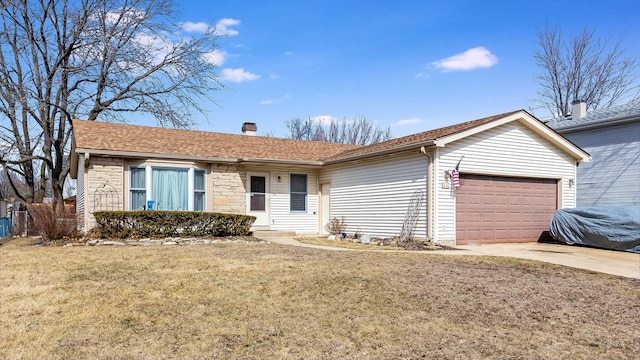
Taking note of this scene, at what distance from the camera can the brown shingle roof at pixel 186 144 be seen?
46.6 ft

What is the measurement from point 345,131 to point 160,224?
30.7m

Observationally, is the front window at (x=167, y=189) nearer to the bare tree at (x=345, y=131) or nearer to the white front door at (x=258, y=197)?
the white front door at (x=258, y=197)

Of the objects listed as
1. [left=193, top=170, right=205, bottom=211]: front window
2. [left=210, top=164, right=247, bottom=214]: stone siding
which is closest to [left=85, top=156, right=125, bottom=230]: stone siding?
[left=193, top=170, right=205, bottom=211]: front window

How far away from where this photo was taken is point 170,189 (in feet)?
47.8

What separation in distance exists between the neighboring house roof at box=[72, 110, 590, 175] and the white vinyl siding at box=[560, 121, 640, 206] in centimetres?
275

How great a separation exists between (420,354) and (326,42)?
1693cm

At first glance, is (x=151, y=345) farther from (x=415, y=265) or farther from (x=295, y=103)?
(x=295, y=103)

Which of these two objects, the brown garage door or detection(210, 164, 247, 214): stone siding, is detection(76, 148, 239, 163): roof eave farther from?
the brown garage door

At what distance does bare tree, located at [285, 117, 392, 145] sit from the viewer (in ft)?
136

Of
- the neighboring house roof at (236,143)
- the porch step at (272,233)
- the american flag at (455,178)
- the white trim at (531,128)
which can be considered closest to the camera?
the white trim at (531,128)

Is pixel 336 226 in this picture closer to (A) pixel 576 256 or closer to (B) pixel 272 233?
(B) pixel 272 233

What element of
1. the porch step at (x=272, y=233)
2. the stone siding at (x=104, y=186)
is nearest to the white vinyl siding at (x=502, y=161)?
the porch step at (x=272, y=233)

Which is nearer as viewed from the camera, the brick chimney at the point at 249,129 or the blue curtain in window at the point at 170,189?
the blue curtain in window at the point at 170,189

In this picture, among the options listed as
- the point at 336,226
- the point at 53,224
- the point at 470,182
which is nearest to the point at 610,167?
the point at 470,182
